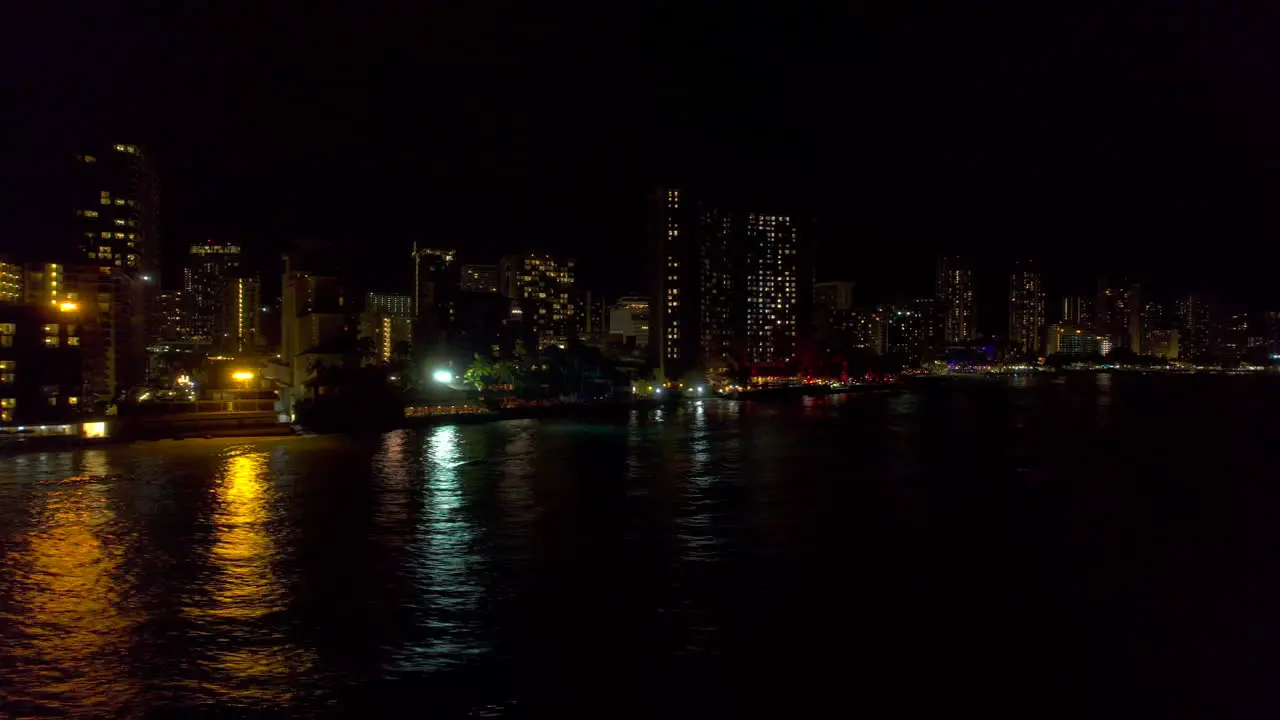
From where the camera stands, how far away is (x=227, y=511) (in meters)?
12.8

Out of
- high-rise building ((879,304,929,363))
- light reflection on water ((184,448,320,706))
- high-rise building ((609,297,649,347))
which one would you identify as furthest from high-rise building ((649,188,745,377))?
light reflection on water ((184,448,320,706))

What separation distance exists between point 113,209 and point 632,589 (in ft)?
169

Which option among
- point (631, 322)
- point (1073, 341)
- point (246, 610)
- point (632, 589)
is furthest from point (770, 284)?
point (246, 610)

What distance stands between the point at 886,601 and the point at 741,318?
77.1 m

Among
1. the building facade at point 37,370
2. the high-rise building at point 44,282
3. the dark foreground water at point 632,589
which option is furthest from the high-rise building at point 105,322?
the dark foreground water at point 632,589

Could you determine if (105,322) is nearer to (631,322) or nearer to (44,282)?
(44,282)

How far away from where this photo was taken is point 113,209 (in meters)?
51.0

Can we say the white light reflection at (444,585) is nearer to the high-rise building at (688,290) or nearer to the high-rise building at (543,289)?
the high-rise building at (688,290)

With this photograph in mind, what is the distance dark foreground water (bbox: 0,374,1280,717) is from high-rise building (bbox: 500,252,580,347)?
6608cm

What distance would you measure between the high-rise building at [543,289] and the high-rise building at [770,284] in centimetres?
1594

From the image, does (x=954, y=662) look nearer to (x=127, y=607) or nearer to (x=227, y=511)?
(x=127, y=607)

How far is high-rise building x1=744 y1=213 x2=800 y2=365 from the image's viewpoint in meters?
84.4

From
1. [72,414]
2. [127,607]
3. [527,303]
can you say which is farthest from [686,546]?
[527,303]

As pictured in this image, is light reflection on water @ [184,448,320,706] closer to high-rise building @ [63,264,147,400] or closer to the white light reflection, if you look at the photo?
the white light reflection
